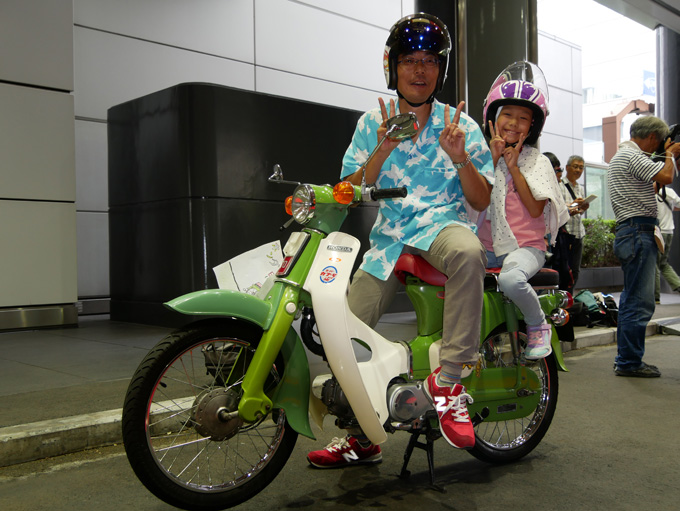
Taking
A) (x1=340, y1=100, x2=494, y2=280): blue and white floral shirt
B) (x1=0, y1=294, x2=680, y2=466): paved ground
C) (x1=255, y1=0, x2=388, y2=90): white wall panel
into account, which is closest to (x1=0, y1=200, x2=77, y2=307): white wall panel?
(x1=0, y1=294, x2=680, y2=466): paved ground

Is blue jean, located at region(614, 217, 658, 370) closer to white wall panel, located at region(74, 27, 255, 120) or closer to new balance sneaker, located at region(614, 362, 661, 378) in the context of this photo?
new balance sneaker, located at region(614, 362, 661, 378)

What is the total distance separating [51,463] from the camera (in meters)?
3.82

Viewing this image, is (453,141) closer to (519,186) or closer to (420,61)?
(420,61)

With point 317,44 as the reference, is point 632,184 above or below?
below

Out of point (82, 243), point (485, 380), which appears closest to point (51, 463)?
point (485, 380)

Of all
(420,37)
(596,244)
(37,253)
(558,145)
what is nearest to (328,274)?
(420,37)

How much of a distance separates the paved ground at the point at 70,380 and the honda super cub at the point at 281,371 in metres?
0.85

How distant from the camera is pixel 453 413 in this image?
3191mm

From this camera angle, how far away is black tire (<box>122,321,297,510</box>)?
8.86 feet

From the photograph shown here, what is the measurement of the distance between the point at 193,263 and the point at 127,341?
116cm

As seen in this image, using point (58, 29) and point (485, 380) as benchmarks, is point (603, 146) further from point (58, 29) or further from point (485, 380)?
point (485, 380)

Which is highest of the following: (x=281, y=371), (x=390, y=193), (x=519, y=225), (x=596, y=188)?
(x=596, y=188)

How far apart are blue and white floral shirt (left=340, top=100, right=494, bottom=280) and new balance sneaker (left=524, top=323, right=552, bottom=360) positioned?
656 millimetres

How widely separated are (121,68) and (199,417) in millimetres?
9053
